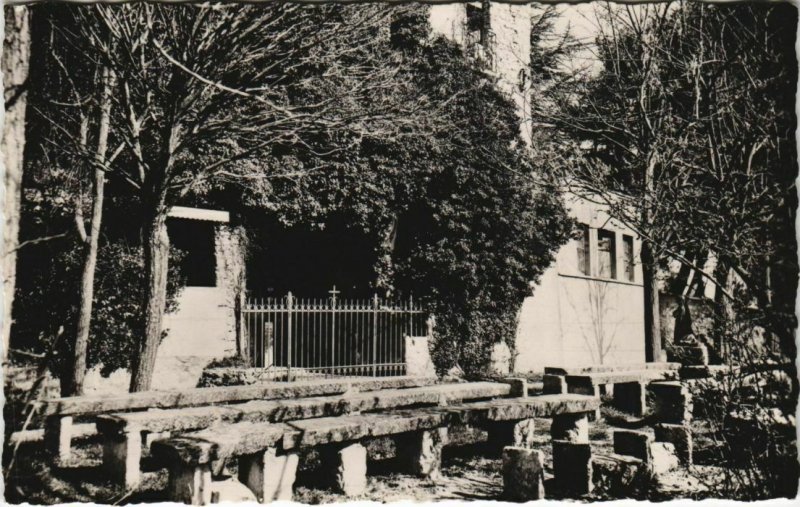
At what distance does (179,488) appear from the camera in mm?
A: 4801

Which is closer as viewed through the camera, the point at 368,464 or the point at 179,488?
the point at 179,488

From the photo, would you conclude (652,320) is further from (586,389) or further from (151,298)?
(151,298)

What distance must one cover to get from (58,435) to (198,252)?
23.9ft

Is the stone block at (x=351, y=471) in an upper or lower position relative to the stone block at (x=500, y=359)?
lower

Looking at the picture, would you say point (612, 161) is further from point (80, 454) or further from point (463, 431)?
point (80, 454)

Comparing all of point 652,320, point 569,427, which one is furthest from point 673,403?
→ point 652,320

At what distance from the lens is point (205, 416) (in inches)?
254

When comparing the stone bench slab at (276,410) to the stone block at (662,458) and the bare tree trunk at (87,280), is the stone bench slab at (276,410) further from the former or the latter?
the bare tree trunk at (87,280)

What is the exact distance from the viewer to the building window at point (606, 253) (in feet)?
63.2

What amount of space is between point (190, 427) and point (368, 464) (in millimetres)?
1684

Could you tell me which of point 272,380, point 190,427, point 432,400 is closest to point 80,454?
point 190,427

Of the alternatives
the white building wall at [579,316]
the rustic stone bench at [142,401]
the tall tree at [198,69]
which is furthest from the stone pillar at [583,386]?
the white building wall at [579,316]

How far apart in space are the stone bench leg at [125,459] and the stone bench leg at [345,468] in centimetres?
152

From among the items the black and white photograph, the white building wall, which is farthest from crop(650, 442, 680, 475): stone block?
the white building wall
